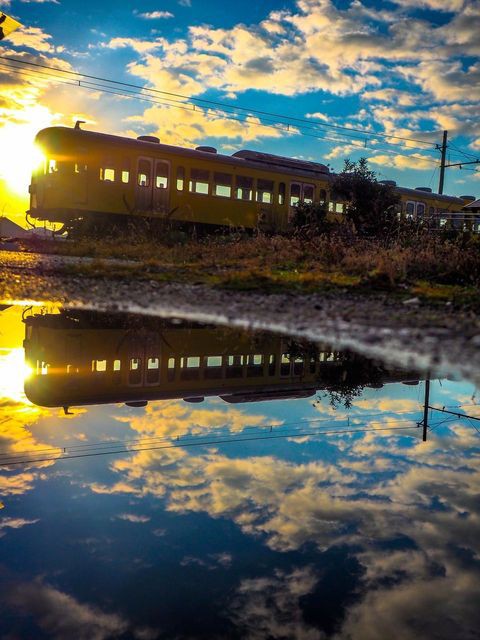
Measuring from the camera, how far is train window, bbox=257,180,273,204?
21438 millimetres

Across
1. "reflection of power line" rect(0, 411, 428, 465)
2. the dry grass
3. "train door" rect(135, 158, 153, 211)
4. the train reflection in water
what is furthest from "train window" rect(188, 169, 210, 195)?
"reflection of power line" rect(0, 411, 428, 465)

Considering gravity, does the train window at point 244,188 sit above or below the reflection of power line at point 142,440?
above

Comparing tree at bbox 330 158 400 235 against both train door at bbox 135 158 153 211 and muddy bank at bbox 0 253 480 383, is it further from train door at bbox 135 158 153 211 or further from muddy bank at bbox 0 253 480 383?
muddy bank at bbox 0 253 480 383

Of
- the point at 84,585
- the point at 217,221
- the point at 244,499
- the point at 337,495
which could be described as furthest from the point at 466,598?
the point at 217,221

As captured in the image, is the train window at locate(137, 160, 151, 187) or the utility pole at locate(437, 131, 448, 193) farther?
the utility pole at locate(437, 131, 448, 193)

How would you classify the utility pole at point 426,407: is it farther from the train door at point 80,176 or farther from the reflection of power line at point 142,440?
the train door at point 80,176

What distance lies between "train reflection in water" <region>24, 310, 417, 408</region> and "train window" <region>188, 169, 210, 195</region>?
49.4ft

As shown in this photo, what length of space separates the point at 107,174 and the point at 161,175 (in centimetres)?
186

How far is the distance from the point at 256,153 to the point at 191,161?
2.91m

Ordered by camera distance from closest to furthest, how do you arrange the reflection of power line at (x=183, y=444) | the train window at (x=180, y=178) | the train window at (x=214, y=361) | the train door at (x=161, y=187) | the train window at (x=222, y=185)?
1. the reflection of power line at (x=183, y=444)
2. the train window at (x=214, y=361)
3. the train door at (x=161, y=187)
4. the train window at (x=180, y=178)
5. the train window at (x=222, y=185)

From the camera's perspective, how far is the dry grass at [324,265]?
29.2 ft

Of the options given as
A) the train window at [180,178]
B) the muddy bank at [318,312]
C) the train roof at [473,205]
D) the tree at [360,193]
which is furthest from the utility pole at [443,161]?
Answer: the muddy bank at [318,312]

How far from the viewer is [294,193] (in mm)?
22250

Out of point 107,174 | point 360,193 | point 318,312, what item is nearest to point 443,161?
point 360,193
